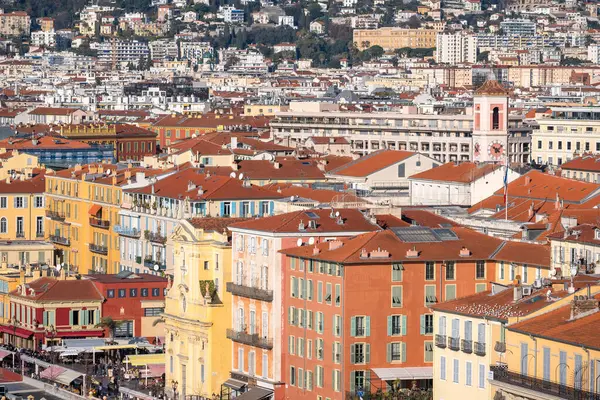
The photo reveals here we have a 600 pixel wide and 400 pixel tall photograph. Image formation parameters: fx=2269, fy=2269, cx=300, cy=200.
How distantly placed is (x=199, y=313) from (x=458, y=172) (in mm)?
25257

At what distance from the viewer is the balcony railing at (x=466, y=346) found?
49.8 metres

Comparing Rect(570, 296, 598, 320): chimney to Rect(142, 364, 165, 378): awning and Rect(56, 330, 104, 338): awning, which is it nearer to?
Rect(142, 364, 165, 378): awning

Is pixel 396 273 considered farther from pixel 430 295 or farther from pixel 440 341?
pixel 440 341

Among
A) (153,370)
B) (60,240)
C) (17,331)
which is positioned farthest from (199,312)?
(60,240)

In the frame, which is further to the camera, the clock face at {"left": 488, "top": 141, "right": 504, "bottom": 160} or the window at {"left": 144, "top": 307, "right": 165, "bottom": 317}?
the clock face at {"left": 488, "top": 141, "right": 504, "bottom": 160}

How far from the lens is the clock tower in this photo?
3738 inches

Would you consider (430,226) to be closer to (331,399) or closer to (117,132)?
(331,399)

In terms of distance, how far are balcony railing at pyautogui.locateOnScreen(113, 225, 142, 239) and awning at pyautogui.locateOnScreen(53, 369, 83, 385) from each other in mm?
15236

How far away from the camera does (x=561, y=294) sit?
4841cm

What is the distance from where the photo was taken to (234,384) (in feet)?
195

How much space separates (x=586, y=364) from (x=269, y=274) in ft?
52.9

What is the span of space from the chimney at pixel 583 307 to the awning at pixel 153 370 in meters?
20.7

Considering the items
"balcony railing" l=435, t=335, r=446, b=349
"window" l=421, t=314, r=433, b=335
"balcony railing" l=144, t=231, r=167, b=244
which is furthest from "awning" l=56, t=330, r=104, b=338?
"balcony railing" l=435, t=335, r=446, b=349

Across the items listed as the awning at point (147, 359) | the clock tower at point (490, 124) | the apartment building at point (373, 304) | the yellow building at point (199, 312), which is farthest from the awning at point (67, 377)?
the clock tower at point (490, 124)
